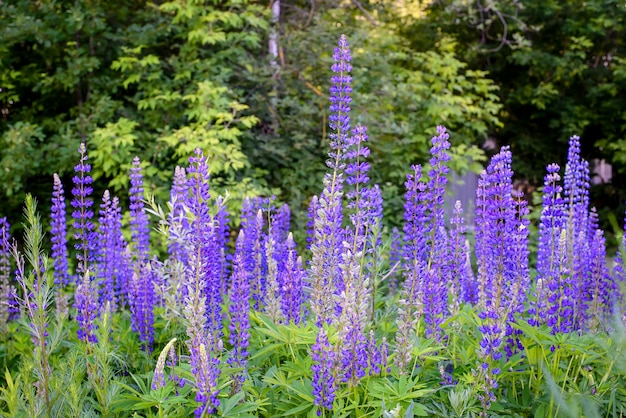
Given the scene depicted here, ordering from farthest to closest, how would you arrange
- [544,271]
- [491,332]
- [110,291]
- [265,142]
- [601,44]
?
[601,44]
[265,142]
[110,291]
[544,271]
[491,332]

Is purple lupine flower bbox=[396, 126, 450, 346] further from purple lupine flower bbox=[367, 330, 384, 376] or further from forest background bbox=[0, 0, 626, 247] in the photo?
forest background bbox=[0, 0, 626, 247]

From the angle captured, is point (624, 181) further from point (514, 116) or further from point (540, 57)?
point (540, 57)

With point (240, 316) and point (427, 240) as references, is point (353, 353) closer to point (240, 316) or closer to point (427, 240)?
point (240, 316)

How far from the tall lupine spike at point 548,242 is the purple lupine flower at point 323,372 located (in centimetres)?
107

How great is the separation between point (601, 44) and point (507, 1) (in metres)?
2.74

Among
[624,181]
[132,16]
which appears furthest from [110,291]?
[624,181]

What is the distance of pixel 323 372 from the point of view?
2.30 meters

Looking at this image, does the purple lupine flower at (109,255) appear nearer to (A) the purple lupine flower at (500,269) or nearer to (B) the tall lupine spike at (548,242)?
(A) the purple lupine flower at (500,269)

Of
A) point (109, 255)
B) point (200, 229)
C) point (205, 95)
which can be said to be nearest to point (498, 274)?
point (200, 229)

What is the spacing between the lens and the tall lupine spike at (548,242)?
294 centimetres

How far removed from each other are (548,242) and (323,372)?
191 cm

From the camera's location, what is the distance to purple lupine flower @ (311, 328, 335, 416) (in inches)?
89.4

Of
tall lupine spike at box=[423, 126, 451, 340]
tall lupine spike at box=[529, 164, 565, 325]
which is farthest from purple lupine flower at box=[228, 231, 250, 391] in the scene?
tall lupine spike at box=[529, 164, 565, 325]

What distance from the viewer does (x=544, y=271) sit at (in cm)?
353
